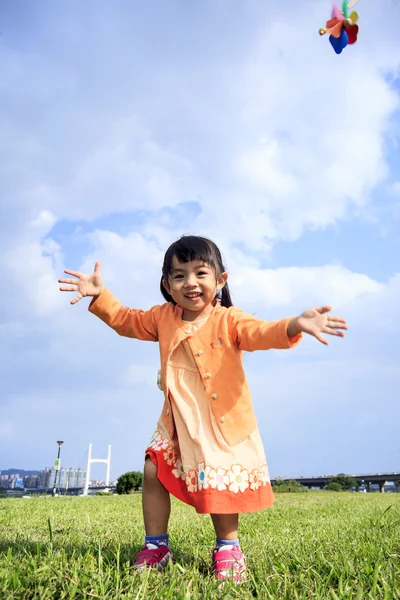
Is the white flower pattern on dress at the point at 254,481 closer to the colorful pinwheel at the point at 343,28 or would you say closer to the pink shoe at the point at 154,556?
the pink shoe at the point at 154,556

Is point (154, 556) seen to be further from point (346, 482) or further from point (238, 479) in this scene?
point (346, 482)

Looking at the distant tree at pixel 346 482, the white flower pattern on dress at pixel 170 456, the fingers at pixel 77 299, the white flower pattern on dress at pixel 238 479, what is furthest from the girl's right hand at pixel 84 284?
the distant tree at pixel 346 482

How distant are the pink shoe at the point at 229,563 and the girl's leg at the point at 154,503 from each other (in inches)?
11.7

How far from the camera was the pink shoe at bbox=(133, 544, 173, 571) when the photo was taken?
8.16 ft

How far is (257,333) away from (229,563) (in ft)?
3.63

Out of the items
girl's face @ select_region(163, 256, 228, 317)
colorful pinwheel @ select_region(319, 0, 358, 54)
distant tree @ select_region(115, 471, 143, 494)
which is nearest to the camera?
girl's face @ select_region(163, 256, 228, 317)

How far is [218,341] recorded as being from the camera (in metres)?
2.89

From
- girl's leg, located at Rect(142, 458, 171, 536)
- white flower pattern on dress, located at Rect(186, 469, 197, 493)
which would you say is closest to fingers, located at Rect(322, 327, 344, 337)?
white flower pattern on dress, located at Rect(186, 469, 197, 493)

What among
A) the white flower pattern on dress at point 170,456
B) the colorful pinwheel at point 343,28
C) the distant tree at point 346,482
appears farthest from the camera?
the distant tree at point 346,482

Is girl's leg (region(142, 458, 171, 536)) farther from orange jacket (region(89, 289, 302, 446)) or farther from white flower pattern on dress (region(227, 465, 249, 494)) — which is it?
white flower pattern on dress (region(227, 465, 249, 494))

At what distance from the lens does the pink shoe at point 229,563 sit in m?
2.33

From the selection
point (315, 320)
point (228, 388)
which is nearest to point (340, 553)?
point (228, 388)

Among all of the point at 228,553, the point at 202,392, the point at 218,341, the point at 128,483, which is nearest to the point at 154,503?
the point at 228,553

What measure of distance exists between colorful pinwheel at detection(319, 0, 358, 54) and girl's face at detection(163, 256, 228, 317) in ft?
10.4
